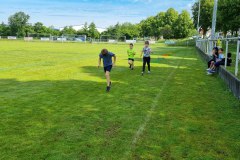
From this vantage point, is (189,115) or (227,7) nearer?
(189,115)

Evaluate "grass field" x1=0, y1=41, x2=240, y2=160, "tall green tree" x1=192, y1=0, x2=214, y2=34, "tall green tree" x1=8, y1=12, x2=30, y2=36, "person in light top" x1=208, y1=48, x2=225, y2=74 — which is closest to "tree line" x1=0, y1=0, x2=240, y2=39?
"tall green tree" x1=8, y1=12, x2=30, y2=36

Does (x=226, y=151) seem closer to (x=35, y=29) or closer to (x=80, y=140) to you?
(x=80, y=140)

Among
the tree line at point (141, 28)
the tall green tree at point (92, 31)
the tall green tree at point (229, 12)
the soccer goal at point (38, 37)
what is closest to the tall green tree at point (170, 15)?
the tree line at point (141, 28)

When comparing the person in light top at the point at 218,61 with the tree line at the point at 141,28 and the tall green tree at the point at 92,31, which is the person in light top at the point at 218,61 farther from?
the tall green tree at the point at 92,31

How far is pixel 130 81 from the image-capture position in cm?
1330

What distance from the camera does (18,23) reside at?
5290 inches

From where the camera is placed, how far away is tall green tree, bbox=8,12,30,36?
12950 cm

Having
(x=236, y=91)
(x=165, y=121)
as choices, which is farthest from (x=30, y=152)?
(x=236, y=91)

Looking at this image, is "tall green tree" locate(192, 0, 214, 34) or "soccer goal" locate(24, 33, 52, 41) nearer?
"tall green tree" locate(192, 0, 214, 34)

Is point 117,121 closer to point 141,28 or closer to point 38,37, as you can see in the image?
point 38,37

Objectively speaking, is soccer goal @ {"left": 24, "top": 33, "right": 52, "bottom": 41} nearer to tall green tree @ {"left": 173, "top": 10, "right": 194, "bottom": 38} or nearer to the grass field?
tall green tree @ {"left": 173, "top": 10, "right": 194, "bottom": 38}

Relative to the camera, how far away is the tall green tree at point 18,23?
425 ft

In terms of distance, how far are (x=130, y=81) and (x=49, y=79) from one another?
353cm

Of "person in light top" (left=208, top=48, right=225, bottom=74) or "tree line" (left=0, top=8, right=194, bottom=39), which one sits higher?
"tree line" (left=0, top=8, right=194, bottom=39)
